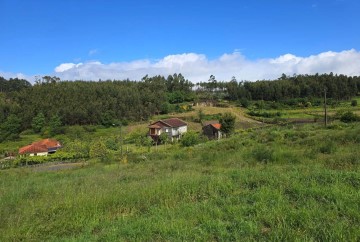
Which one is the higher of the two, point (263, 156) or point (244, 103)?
point (244, 103)

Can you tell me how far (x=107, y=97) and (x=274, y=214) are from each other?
8216 centimetres

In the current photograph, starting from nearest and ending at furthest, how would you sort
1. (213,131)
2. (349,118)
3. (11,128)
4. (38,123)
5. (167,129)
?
(349,118) → (213,131) → (167,129) → (11,128) → (38,123)

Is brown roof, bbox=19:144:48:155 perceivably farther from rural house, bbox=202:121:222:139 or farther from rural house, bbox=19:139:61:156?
rural house, bbox=202:121:222:139

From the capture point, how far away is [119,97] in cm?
8481

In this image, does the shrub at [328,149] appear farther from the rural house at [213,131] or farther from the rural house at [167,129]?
the rural house at [167,129]

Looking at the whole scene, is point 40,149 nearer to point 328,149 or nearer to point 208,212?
point 328,149

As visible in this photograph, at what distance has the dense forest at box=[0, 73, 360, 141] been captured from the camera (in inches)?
3019

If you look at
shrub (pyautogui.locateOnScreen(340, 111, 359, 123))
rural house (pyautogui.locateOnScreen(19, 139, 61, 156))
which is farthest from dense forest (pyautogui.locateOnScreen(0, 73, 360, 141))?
shrub (pyautogui.locateOnScreen(340, 111, 359, 123))

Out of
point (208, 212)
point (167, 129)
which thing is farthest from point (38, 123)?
point (208, 212)

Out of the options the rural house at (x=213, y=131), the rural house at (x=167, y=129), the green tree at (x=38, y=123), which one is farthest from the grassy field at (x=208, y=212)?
the green tree at (x=38, y=123)

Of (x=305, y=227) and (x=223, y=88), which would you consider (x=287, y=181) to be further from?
(x=223, y=88)

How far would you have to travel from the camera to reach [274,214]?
5.17m

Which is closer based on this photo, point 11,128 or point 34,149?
point 34,149

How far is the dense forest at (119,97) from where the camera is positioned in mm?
76688
